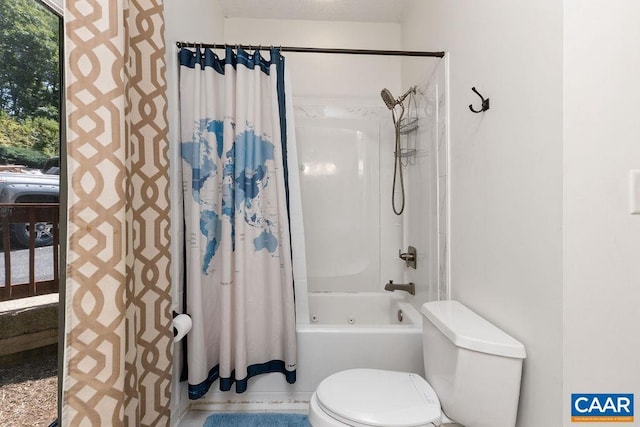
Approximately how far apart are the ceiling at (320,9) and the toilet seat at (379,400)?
2391 mm

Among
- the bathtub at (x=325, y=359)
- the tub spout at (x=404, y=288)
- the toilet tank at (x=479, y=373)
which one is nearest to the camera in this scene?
the toilet tank at (x=479, y=373)

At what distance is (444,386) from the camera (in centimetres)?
119

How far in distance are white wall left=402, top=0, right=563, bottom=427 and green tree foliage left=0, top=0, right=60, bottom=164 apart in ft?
4.75

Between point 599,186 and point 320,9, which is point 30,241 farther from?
point 320,9

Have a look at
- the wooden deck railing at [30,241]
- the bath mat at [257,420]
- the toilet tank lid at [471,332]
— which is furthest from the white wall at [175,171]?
the toilet tank lid at [471,332]

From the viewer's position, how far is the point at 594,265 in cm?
88

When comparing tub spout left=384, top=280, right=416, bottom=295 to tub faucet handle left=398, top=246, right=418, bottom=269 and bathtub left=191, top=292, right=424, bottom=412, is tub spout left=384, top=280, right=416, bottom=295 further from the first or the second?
bathtub left=191, top=292, right=424, bottom=412

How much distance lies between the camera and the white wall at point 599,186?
0.87 meters

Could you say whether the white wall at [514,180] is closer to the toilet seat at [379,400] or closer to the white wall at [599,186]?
the white wall at [599,186]

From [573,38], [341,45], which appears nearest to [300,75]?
[341,45]

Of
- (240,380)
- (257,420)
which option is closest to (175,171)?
(240,380)

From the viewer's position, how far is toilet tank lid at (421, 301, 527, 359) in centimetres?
103

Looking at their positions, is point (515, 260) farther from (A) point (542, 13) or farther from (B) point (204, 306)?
(B) point (204, 306)

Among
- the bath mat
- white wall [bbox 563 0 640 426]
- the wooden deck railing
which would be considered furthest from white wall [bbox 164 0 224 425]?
white wall [bbox 563 0 640 426]
